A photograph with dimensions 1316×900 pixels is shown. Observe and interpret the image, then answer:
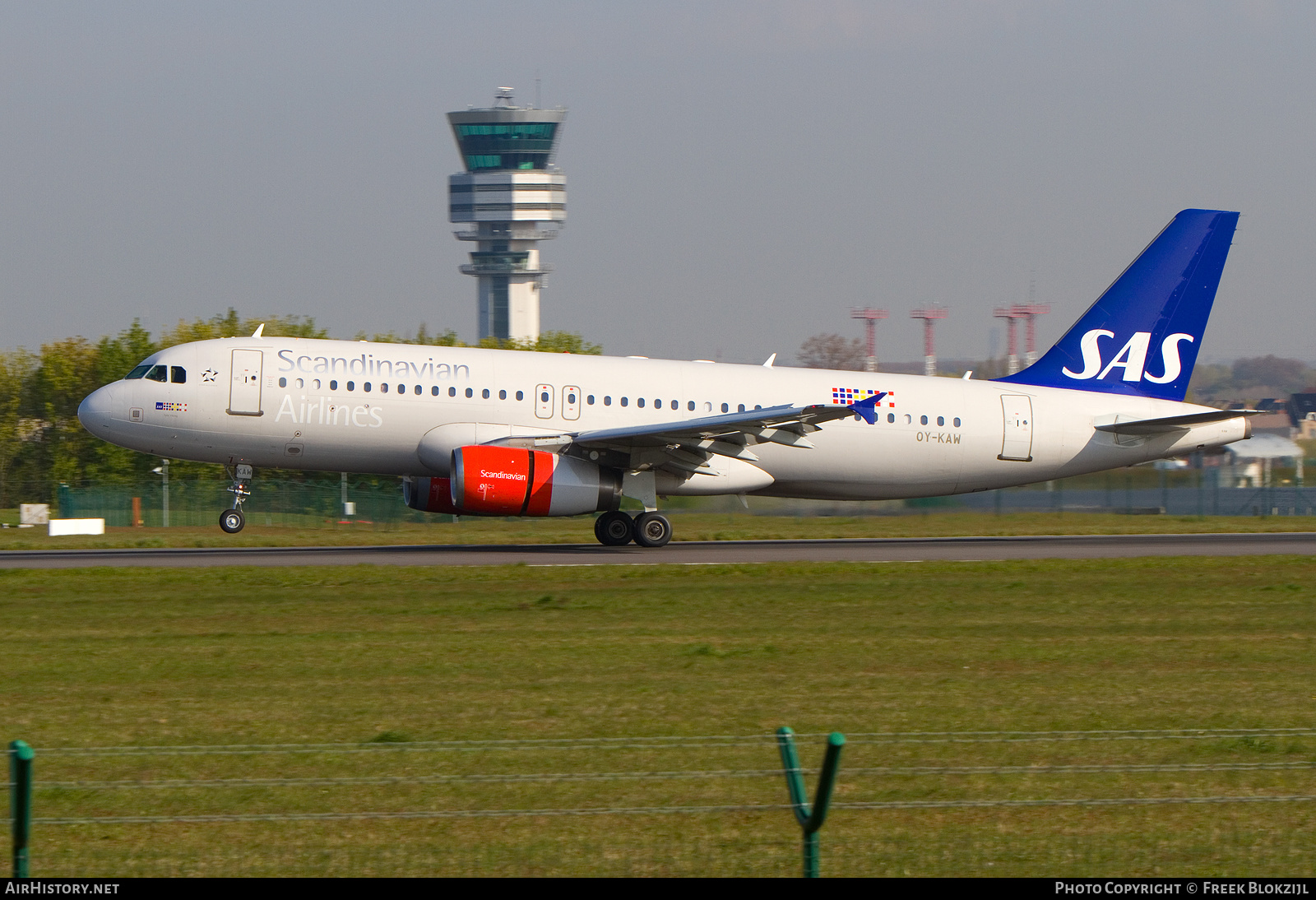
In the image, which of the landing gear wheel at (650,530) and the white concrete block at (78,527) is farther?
the white concrete block at (78,527)

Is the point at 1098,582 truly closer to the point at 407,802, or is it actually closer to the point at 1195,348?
the point at 1195,348

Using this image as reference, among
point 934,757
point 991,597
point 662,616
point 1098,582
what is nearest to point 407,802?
point 934,757

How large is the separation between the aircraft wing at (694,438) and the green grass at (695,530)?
4.10 metres

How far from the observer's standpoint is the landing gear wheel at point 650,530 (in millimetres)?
28656

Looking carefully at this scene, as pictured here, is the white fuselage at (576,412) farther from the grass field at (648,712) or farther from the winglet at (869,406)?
the grass field at (648,712)

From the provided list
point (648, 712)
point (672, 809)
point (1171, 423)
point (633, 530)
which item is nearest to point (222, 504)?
point (633, 530)

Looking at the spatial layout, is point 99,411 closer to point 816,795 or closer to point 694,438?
point 694,438

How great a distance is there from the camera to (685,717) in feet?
38.6

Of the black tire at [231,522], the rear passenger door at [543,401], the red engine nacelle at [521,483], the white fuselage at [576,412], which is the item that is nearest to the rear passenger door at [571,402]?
the white fuselage at [576,412]

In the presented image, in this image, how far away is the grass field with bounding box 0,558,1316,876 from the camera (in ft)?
25.3

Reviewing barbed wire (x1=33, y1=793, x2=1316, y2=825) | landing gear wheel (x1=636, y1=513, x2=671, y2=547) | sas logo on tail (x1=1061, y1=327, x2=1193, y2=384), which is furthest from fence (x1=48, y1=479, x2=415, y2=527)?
barbed wire (x1=33, y1=793, x2=1316, y2=825)

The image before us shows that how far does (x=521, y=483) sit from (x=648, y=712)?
14.5 metres

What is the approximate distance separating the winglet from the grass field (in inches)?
222

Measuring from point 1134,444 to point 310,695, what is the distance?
2426cm
